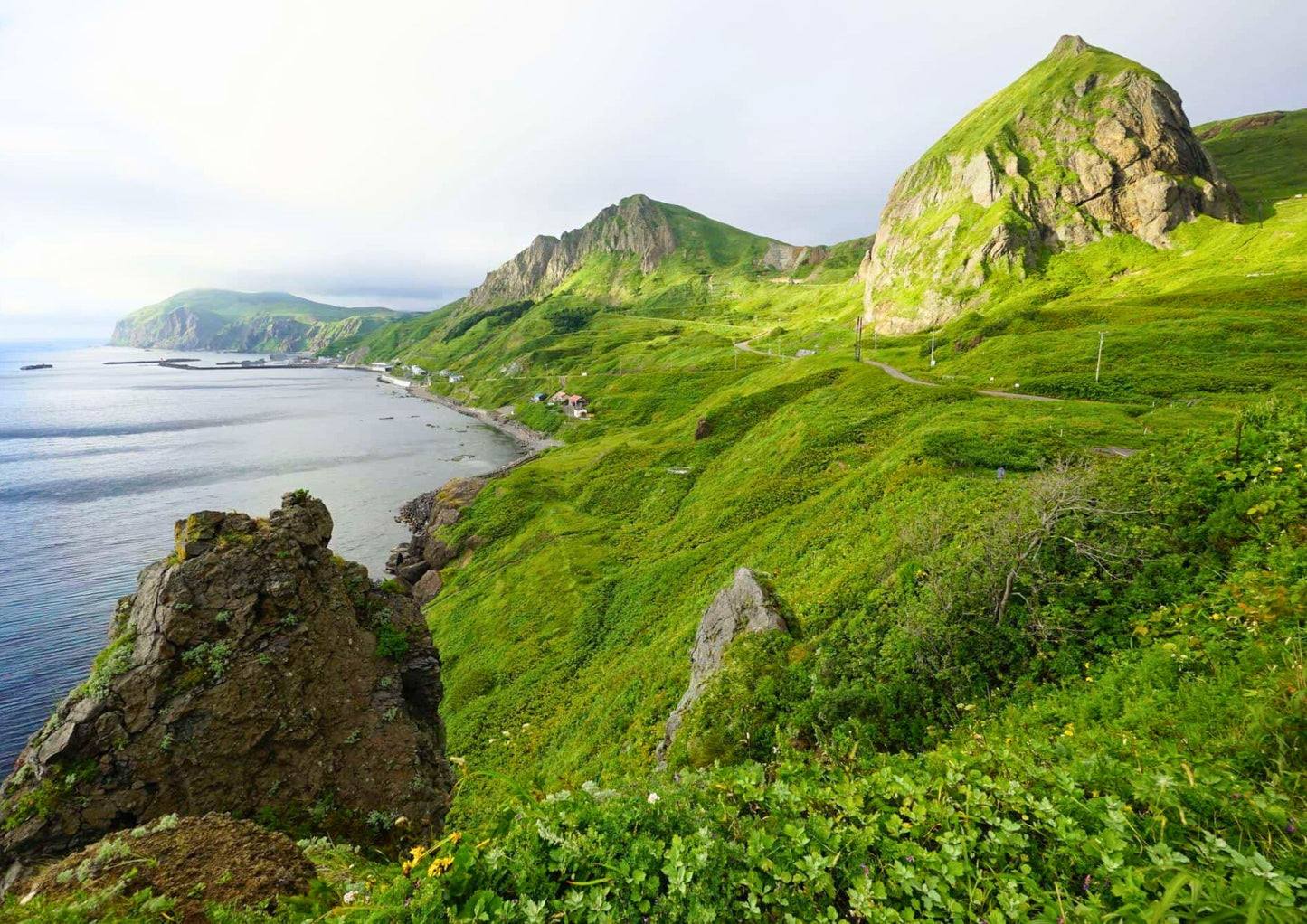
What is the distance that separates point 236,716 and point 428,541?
55.5 meters

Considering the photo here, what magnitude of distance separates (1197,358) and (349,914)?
8860 cm

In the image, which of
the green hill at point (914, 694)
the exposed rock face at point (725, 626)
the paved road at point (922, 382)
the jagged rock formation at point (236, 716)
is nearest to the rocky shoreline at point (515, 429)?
the paved road at point (922, 382)

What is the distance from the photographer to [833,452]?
4341 cm

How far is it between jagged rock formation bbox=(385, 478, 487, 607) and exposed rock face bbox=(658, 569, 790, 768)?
39017 mm

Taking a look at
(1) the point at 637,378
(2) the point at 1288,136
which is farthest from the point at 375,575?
(2) the point at 1288,136

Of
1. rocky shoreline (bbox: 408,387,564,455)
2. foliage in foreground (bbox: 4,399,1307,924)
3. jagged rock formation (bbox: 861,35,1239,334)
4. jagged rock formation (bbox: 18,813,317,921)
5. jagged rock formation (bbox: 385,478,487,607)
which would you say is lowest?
jagged rock formation (bbox: 385,478,487,607)


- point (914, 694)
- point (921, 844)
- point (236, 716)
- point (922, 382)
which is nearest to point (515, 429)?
point (922, 382)

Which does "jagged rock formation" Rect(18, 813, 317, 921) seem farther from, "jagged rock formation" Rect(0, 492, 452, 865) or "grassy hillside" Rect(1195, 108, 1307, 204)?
"grassy hillside" Rect(1195, 108, 1307, 204)

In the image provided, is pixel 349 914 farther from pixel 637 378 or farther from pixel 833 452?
pixel 637 378

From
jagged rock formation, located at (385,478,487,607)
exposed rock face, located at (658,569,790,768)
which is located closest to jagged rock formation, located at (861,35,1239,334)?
jagged rock formation, located at (385,478,487,607)

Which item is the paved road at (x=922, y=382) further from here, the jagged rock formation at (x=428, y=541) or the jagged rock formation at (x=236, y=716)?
the jagged rock formation at (x=428, y=541)

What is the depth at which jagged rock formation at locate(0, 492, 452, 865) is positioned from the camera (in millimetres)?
11742

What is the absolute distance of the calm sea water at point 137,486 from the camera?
153 feet

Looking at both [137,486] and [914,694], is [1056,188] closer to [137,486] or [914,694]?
[914,694]
